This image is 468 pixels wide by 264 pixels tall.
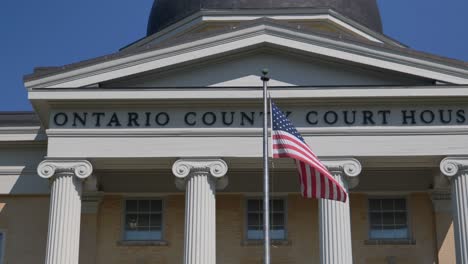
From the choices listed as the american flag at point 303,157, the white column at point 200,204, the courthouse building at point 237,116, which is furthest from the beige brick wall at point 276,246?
the american flag at point 303,157

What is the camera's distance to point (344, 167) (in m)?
23.7

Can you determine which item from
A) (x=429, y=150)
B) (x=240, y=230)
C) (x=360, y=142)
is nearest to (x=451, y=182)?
(x=429, y=150)

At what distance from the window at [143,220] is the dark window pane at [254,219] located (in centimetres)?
277

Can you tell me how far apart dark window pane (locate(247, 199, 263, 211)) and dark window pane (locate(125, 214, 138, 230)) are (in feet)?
11.6

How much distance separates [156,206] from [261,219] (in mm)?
3332

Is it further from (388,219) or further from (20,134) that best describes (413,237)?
(20,134)

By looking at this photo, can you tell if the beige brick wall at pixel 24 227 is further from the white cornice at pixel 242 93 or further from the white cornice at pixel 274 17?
the white cornice at pixel 274 17

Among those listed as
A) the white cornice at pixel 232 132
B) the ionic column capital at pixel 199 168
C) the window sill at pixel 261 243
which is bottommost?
the window sill at pixel 261 243

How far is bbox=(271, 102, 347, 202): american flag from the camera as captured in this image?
1922 centimetres

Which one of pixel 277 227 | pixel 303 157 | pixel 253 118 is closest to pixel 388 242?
pixel 277 227

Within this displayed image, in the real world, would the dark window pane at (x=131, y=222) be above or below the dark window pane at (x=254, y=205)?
below

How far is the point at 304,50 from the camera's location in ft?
79.4

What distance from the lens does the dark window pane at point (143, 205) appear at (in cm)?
2727

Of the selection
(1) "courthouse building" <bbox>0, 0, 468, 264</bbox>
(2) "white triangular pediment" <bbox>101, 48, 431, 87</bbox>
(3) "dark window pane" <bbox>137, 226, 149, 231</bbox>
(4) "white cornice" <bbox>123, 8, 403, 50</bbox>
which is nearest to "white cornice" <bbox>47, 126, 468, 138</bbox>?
(1) "courthouse building" <bbox>0, 0, 468, 264</bbox>
